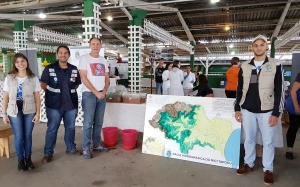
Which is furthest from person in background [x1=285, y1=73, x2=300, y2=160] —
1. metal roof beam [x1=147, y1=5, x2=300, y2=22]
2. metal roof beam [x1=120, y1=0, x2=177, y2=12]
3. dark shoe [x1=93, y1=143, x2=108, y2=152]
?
metal roof beam [x1=147, y1=5, x2=300, y2=22]

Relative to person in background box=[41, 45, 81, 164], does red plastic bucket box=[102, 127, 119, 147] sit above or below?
below

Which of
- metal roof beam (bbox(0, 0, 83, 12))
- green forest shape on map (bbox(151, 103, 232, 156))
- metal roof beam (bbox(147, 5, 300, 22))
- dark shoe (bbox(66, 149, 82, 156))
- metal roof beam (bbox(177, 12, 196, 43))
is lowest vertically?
dark shoe (bbox(66, 149, 82, 156))

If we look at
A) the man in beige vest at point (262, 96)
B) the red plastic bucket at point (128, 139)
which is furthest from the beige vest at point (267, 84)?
the red plastic bucket at point (128, 139)

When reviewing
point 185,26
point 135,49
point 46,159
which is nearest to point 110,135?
point 46,159

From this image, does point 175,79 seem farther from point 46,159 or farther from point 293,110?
point 46,159

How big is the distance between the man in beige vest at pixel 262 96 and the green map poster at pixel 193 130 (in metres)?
0.29

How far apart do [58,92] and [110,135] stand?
1.05 metres

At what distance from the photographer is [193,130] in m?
2.81

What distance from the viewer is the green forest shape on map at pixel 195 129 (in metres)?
Result: 2.67

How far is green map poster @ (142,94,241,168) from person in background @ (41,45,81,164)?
Result: 105 cm

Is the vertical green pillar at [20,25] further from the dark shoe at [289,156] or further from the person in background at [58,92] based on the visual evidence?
the dark shoe at [289,156]

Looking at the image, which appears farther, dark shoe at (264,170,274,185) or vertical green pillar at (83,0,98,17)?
vertical green pillar at (83,0,98,17)

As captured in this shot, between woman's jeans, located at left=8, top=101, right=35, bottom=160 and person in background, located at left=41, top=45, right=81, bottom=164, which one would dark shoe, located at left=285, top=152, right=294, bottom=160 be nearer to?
person in background, located at left=41, top=45, right=81, bottom=164

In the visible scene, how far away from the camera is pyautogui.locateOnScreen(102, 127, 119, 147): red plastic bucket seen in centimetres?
334
